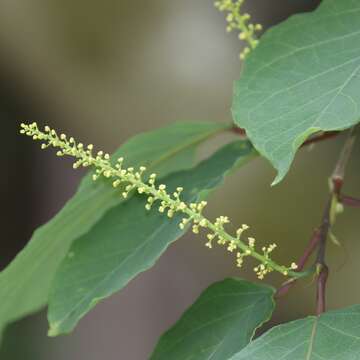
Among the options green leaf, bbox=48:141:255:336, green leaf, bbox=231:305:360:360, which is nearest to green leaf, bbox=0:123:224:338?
green leaf, bbox=48:141:255:336

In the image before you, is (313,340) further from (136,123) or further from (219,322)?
(136,123)

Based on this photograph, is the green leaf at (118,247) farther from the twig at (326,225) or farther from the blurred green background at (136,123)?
the blurred green background at (136,123)

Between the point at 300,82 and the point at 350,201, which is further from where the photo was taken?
the point at 350,201

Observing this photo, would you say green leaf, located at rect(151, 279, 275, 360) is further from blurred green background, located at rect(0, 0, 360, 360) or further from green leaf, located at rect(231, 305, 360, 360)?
blurred green background, located at rect(0, 0, 360, 360)

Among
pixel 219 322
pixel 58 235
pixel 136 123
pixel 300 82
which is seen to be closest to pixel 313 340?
pixel 219 322

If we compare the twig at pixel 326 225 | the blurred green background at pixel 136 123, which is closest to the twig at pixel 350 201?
the twig at pixel 326 225

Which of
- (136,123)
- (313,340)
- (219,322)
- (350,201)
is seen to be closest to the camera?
(313,340)

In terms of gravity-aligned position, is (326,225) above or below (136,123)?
above
